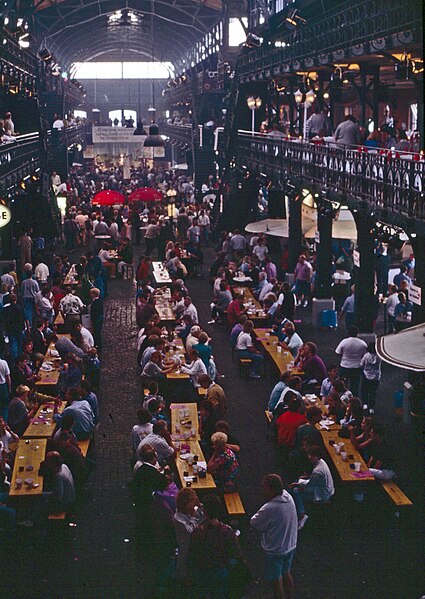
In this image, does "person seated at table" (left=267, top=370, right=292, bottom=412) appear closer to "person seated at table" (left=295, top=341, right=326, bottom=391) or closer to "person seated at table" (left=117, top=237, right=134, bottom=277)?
"person seated at table" (left=295, top=341, right=326, bottom=391)

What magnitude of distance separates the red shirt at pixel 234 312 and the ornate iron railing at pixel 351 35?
6.39m

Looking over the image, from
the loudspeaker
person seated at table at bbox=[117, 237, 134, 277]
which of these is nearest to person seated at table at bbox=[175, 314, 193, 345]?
person seated at table at bbox=[117, 237, 134, 277]

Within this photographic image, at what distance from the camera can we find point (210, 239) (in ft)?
150

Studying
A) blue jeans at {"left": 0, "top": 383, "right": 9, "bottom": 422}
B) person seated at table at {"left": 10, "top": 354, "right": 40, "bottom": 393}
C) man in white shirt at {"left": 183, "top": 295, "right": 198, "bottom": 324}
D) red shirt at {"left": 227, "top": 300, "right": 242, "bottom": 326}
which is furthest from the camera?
red shirt at {"left": 227, "top": 300, "right": 242, "bottom": 326}

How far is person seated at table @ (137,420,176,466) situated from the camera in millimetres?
14148

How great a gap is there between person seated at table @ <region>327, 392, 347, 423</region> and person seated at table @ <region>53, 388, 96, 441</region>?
12.4 ft

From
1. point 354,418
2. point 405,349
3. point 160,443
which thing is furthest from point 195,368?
point 405,349

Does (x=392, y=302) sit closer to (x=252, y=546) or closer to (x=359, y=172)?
(x=359, y=172)

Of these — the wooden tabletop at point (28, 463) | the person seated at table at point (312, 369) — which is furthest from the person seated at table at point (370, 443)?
the wooden tabletop at point (28, 463)

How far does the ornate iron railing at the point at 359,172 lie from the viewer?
17.5 meters

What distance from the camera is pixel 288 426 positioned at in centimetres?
1535

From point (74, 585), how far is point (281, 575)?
2.63 metres

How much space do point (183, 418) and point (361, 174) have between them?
7.50 meters

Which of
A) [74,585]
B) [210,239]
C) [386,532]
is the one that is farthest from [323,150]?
[210,239]
